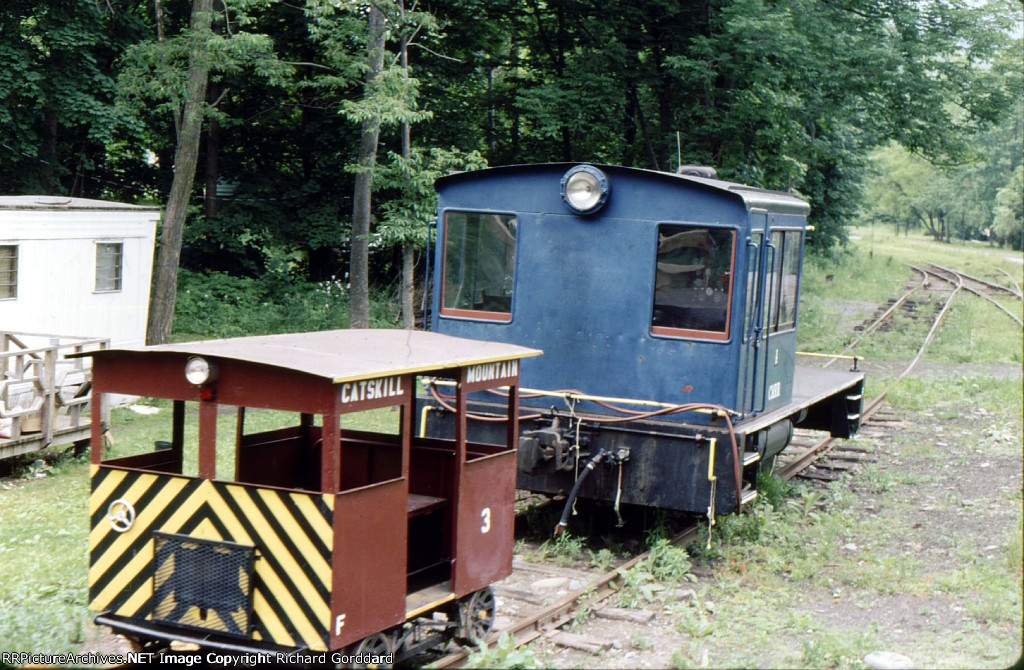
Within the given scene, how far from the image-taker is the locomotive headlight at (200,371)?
5.41m

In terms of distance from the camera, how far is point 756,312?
9.25m

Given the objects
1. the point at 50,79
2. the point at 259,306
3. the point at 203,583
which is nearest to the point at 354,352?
the point at 203,583

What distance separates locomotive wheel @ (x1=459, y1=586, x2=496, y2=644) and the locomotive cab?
0.23ft

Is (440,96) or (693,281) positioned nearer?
(693,281)

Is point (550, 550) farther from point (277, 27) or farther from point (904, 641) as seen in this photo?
point (277, 27)

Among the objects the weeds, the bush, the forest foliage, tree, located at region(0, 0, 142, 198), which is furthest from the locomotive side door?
tree, located at region(0, 0, 142, 198)

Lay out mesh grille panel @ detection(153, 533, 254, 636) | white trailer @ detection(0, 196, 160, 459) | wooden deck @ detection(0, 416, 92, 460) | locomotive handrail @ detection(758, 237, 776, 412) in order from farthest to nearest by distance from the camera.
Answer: white trailer @ detection(0, 196, 160, 459) < wooden deck @ detection(0, 416, 92, 460) < locomotive handrail @ detection(758, 237, 776, 412) < mesh grille panel @ detection(153, 533, 254, 636)

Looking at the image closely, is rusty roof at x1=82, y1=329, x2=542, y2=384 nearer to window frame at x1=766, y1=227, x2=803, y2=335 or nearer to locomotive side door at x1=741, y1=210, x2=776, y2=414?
locomotive side door at x1=741, y1=210, x2=776, y2=414

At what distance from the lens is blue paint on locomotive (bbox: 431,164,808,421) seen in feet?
29.3

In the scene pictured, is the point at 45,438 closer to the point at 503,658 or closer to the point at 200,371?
the point at 200,371

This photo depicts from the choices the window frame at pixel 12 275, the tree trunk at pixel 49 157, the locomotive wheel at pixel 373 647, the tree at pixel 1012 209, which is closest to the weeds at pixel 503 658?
the locomotive wheel at pixel 373 647

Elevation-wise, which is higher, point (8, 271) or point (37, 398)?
point (8, 271)

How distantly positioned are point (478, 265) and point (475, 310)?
0.42 meters

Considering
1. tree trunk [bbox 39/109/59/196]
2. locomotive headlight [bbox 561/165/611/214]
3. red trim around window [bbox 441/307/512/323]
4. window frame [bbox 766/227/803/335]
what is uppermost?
tree trunk [bbox 39/109/59/196]
